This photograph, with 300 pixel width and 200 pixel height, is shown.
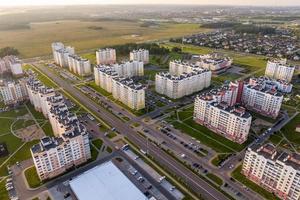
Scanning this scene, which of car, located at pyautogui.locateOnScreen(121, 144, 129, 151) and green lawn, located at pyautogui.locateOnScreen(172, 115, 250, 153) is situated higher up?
green lawn, located at pyautogui.locateOnScreen(172, 115, 250, 153)

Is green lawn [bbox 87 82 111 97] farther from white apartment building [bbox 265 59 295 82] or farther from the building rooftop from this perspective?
white apartment building [bbox 265 59 295 82]

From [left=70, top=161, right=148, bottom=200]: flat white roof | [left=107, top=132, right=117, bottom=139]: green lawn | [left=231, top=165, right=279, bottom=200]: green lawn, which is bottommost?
[left=231, top=165, right=279, bottom=200]: green lawn

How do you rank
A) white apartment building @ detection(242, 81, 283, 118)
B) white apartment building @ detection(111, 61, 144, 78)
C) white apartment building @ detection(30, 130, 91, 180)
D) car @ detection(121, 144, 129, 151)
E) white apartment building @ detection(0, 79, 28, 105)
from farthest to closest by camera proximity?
1. white apartment building @ detection(111, 61, 144, 78)
2. white apartment building @ detection(0, 79, 28, 105)
3. white apartment building @ detection(242, 81, 283, 118)
4. car @ detection(121, 144, 129, 151)
5. white apartment building @ detection(30, 130, 91, 180)

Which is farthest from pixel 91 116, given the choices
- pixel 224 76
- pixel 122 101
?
pixel 224 76

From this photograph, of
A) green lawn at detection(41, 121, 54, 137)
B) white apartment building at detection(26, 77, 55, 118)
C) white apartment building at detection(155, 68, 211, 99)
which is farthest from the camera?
white apartment building at detection(155, 68, 211, 99)

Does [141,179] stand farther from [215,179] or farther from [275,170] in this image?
[275,170]

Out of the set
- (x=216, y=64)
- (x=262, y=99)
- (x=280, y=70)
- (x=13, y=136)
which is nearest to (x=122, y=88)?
(x=13, y=136)

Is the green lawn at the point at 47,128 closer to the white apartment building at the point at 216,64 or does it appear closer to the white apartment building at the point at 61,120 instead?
the white apartment building at the point at 61,120

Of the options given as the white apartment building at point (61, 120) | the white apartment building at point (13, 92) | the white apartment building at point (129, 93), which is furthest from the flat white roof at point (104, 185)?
the white apartment building at point (13, 92)

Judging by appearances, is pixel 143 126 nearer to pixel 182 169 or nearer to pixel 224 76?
pixel 182 169

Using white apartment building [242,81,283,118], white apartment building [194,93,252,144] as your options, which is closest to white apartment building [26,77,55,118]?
white apartment building [194,93,252,144]
